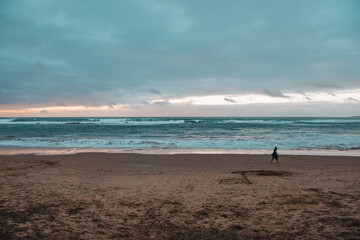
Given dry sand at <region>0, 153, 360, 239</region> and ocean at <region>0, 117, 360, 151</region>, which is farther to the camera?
ocean at <region>0, 117, 360, 151</region>

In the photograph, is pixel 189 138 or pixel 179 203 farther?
pixel 189 138

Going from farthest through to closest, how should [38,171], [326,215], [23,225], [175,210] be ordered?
[38,171] → [175,210] → [326,215] → [23,225]

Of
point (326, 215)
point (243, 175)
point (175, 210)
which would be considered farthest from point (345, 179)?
point (175, 210)

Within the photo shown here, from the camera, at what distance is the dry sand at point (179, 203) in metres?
4.55

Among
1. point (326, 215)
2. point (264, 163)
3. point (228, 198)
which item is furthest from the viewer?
point (264, 163)

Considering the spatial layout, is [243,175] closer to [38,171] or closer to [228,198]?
[228,198]

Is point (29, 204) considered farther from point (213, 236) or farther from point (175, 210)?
point (213, 236)

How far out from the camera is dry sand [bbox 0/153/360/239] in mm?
4551

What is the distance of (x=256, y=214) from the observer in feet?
17.3

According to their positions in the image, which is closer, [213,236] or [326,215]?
[213,236]

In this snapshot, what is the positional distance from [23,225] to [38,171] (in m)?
5.74

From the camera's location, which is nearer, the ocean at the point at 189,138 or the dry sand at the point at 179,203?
the dry sand at the point at 179,203

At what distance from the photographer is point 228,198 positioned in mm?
6348

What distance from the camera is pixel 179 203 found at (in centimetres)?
603
